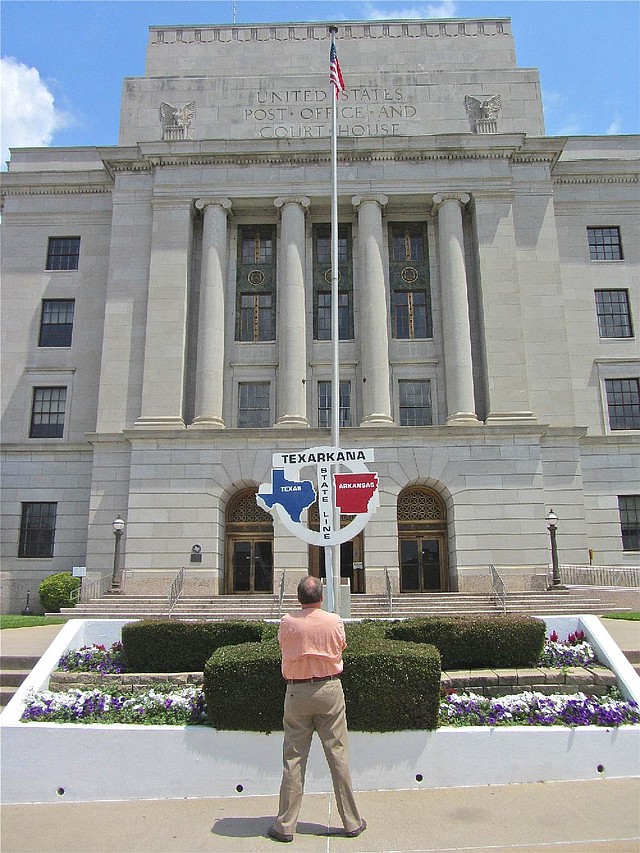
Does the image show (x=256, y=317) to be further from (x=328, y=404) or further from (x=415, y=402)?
(x=415, y=402)

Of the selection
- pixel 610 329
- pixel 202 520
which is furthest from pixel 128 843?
pixel 610 329

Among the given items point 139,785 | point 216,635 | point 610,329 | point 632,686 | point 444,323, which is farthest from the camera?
point 610,329

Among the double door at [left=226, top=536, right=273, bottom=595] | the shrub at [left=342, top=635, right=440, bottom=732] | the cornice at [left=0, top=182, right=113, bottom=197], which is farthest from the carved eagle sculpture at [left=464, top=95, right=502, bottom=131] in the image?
the shrub at [left=342, top=635, right=440, bottom=732]

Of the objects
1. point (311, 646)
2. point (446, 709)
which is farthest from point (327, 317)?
point (311, 646)

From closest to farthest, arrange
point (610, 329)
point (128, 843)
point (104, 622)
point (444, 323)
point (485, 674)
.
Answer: point (128, 843) → point (485, 674) → point (104, 622) → point (444, 323) → point (610, 329)

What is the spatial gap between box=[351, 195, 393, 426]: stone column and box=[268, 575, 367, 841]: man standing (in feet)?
73.4

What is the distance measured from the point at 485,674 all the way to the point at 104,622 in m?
7.01

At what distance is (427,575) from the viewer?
29578 mm

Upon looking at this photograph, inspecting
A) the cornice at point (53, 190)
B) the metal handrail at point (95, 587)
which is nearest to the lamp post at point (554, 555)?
the metal handrail at point (95, 587)

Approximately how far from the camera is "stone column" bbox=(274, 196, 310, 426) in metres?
30.2

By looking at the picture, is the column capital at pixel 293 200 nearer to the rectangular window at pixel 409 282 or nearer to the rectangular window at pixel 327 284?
the rectangular window at pixel 327 284

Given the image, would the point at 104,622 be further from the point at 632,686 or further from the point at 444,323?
the point at 444,323

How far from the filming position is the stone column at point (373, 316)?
30141mm

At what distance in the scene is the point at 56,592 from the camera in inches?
1137
